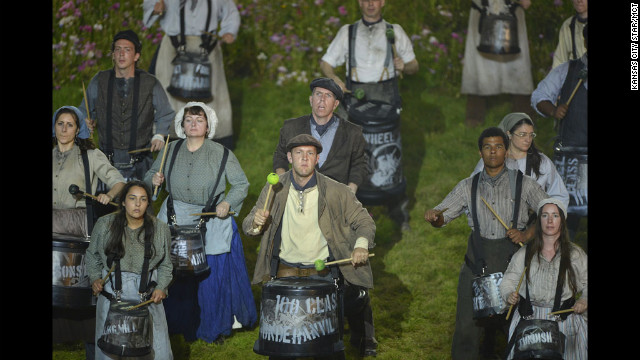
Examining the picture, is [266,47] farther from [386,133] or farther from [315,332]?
[315,332]

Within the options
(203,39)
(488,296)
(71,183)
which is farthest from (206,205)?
(203,39)

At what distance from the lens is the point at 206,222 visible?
7.23 metres

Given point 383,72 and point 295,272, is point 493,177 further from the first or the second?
point 383,72

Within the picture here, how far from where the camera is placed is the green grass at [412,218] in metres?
7.34

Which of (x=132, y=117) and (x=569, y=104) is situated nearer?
(x=132, y=117)

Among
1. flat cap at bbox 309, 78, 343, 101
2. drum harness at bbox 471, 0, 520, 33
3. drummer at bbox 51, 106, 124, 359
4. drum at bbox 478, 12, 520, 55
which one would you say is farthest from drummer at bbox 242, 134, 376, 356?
drum harness at bbox 471, 0, 520, 33

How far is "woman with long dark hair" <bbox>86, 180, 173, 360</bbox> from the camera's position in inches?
248

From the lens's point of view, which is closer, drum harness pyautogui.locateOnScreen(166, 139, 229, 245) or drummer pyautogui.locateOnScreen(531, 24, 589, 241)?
drum harness pyautogui.locateOnScreen(166, 139, 229, 245)

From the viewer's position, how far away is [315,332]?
586 centimetres

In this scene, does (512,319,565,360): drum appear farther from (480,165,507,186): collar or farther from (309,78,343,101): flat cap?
(309,78,343,101): flat cap

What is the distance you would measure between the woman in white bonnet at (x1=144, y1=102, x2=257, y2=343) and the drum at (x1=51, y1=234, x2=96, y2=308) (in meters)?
0.78

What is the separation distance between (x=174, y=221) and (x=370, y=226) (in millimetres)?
1529

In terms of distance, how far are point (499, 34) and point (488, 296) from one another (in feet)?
12.1
